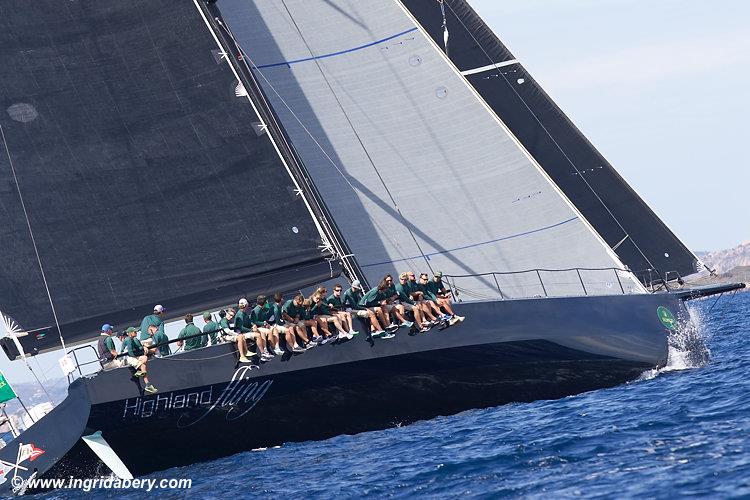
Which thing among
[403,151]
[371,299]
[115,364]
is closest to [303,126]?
[403,151]

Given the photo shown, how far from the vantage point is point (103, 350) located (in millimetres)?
15867

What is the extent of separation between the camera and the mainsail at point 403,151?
1986cm

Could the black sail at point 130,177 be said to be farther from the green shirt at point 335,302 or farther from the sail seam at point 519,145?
the sail seam at point 519,145

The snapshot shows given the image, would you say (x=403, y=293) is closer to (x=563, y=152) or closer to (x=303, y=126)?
(x=303, y=126)

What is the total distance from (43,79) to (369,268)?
626 centimetres

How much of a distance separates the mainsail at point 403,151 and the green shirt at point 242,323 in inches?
195

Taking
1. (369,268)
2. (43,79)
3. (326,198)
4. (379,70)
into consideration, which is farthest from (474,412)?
(43,79)

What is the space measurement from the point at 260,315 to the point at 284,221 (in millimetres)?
2242

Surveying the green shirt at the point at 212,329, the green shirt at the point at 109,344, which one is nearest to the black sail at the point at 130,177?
the green shirt at the point at 212,329

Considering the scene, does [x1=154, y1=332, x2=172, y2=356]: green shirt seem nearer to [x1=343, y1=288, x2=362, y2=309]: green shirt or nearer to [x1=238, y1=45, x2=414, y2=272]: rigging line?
[x1=343, y1=288, x2=362, y2=309]: green shirt

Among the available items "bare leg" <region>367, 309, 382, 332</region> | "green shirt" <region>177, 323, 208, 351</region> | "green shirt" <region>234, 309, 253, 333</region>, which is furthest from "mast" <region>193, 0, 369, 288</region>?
"green shirt" <region>177, 323, 208, 351</region>

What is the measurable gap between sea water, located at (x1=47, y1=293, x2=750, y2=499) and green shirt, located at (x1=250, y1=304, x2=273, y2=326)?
1.74 m

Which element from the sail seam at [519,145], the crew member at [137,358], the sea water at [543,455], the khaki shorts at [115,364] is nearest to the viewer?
the sea water at [543,455]

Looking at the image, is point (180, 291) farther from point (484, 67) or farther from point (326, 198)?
point (484, 67)
